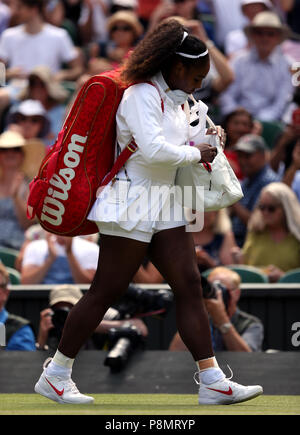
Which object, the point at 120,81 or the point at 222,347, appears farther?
the point at 222,347

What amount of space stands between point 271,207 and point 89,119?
3.45 meters

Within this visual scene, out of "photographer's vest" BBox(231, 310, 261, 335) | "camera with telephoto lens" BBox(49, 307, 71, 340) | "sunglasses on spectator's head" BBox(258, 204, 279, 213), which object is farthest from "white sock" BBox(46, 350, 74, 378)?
"sunglasses on spectator's head" BBox(258, 204, 279, 213)

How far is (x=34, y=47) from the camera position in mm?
11609

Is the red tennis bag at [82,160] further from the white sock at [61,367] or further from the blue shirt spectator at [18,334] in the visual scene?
the blue shirt spectator at [18,334]

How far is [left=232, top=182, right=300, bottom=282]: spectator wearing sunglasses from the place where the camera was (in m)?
7.83

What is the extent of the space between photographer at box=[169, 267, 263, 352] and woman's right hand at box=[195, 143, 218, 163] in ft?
5.39

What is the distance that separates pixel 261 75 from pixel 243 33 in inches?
37.9

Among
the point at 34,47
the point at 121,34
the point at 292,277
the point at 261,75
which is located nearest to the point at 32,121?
the point at 34,47

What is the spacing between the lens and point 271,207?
7.87m

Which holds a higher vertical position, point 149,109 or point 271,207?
point 149,109

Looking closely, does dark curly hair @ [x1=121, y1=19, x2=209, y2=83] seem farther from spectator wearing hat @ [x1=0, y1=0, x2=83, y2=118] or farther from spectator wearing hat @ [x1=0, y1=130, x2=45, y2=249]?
spectator wearing hat @ [x1=0, y1=0, x2=83, y2=118]

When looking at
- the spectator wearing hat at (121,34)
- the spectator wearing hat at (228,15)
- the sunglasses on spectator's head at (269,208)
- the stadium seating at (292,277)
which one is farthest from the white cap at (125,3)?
the stadium seating at (292,277)
